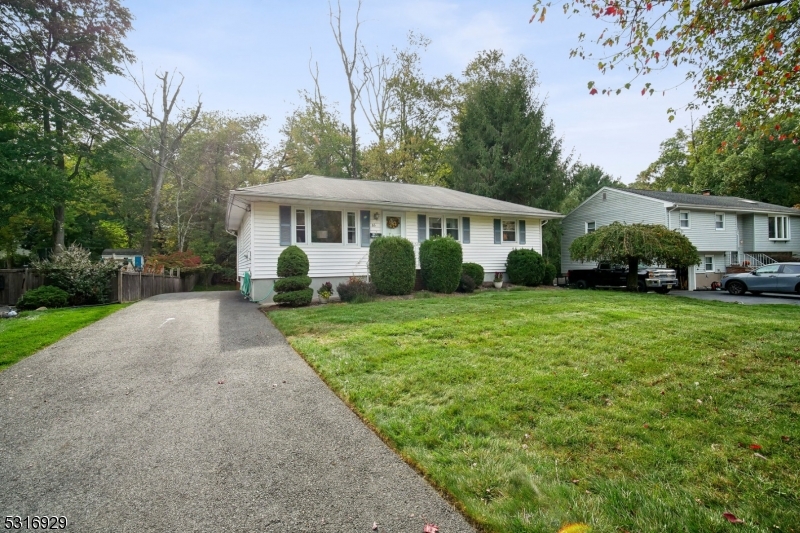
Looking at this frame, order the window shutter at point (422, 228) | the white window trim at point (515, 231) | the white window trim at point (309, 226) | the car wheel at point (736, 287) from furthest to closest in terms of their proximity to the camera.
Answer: the white window trim at point (515, 231) < the car wheel at point (736, 287) < the window shutter at point (422, 228) < the white window trim at point (309, 226)

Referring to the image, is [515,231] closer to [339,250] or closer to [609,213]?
[339,250]

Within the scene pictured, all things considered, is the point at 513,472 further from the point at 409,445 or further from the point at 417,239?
the point at 417,239

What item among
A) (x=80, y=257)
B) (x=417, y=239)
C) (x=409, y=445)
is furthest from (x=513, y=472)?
(x=80, y=257)

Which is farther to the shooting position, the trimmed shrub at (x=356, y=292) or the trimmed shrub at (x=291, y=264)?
the trimmed shrub at (x=356, y=292)

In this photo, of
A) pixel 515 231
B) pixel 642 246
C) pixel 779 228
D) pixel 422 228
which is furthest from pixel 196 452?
pixel 779 228

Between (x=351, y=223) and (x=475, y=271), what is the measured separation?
17.3ft

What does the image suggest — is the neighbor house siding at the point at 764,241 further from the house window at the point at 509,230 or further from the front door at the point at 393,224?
the front door at the point at 393,224

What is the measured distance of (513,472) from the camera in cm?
257

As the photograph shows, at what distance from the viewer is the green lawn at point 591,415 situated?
2.24 metres

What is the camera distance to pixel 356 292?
37.3ft

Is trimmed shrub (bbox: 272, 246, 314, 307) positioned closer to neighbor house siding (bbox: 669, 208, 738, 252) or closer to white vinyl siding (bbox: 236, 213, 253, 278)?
white vinyl siding (bbox: 236, 213, 253, 278)

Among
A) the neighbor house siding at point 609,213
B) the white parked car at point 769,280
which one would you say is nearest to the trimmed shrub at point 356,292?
the neighbor house siding at point 609,213

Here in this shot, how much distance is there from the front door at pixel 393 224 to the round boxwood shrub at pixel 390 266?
2427mm

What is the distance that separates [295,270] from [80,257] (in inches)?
284
